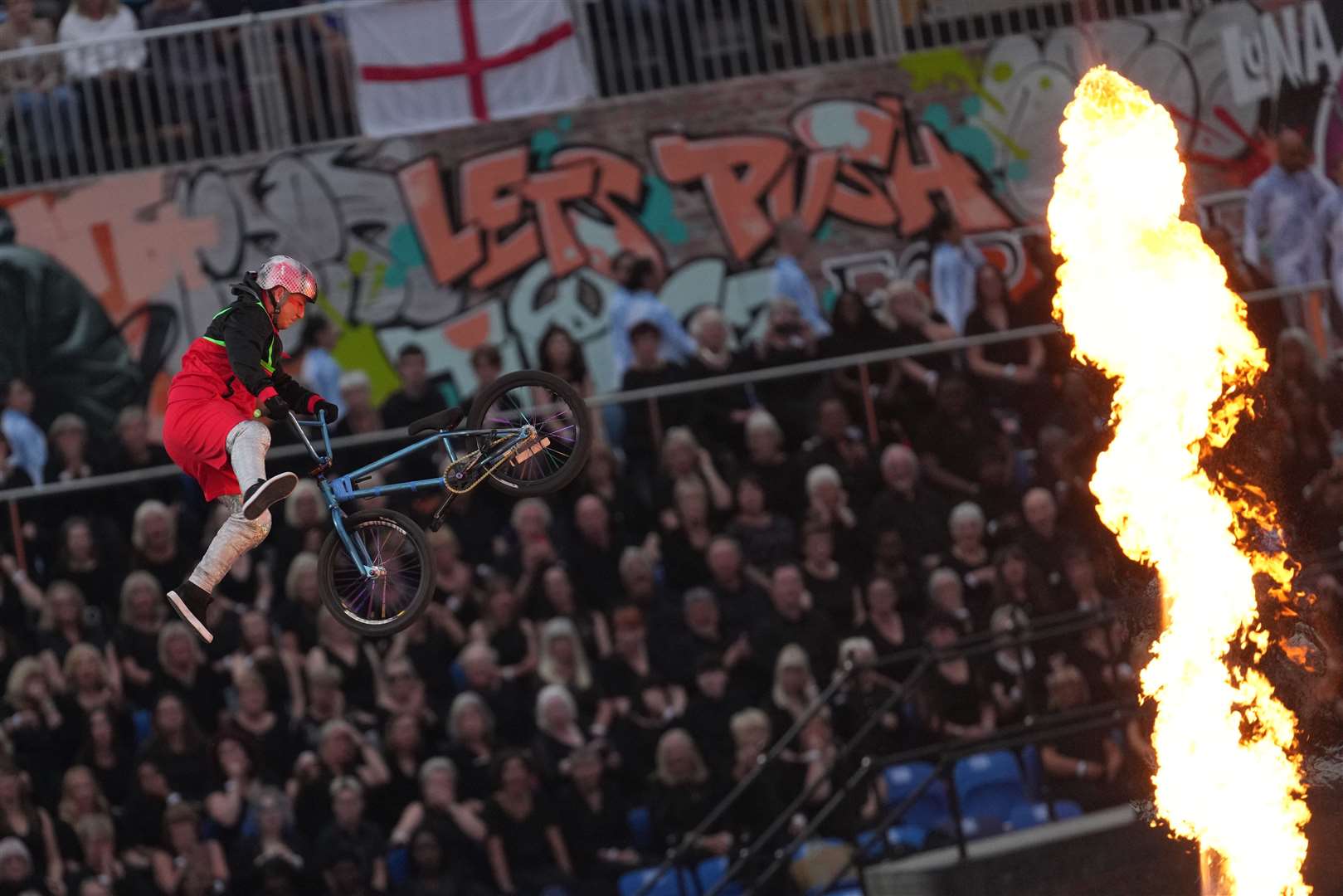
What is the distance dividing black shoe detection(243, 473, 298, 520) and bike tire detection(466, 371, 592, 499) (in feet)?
3.27

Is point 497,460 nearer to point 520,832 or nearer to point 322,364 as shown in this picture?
point 520,832

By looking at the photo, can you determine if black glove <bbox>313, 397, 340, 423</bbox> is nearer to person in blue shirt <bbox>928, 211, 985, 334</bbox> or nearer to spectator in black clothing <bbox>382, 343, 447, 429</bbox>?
spectator in black clothing <bbox>382, 343, 447, 429</bbox>

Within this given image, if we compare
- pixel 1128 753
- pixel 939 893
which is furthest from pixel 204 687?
pixel 1128 753

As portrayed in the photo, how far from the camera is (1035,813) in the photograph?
13953 mm

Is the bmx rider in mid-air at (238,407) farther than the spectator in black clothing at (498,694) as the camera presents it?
No

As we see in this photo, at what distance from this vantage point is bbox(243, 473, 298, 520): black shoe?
9.31 metres

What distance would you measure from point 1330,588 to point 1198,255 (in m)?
3.38

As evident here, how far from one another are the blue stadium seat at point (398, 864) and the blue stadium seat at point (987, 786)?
381cm

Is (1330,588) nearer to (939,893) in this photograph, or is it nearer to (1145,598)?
(1145,598)

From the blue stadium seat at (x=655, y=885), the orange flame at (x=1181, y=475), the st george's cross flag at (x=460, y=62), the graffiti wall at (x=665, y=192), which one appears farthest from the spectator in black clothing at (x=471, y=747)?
the st george's cross flag at (x=460, y=62)

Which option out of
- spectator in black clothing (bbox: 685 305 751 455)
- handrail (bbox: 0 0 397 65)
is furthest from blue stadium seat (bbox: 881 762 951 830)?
handrail (bbox: 0 0 397 65)

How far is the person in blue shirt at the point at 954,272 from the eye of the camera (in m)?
16.8

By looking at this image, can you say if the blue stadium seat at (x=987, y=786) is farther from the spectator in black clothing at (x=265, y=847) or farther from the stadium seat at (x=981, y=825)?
the spectator in black clothing at (x=265, y=847)

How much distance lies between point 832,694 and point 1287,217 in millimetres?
6918
